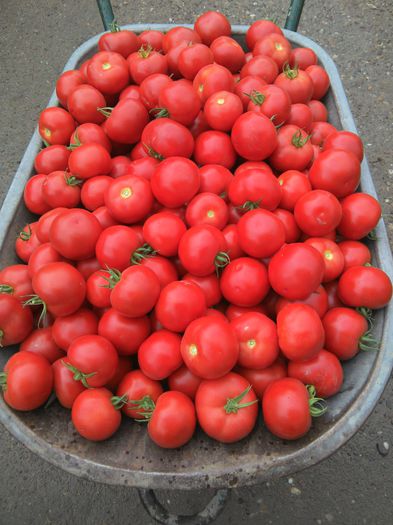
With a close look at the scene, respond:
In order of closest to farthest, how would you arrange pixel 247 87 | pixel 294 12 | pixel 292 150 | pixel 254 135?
1. pixel 254 135
2. pixel 292 150
3. pixel 247 87
4. pixel 294 12

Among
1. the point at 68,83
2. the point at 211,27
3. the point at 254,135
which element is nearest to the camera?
the point at 254,135

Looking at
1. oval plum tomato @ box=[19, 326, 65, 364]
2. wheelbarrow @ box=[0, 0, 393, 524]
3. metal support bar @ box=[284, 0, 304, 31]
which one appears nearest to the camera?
wheelbarrow @ box=[0, 0, 393, 524]

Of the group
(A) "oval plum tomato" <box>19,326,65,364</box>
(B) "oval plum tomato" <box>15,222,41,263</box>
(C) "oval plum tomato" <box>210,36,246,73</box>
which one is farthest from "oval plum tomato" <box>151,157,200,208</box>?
(C) "oval plum tomato" <box>210,36,246,73</box>

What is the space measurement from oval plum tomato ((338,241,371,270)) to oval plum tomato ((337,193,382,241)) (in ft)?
0.15

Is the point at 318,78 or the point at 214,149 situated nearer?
the point at 214,149

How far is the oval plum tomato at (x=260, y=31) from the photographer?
2066 mm

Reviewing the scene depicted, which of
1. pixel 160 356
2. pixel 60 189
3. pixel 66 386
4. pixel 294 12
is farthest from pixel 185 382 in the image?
pixel 294 12

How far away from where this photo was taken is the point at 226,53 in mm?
1934

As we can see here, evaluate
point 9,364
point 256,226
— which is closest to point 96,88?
point 256,226

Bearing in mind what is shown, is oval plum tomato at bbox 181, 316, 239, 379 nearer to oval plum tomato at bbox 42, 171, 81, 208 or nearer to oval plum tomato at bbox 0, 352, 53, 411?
oval plum tomato at bbox 0, 352, 53, 411

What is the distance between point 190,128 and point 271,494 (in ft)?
5.67

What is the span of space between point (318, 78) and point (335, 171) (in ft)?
2.22

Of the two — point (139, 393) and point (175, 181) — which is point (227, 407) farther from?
point (175, 181)

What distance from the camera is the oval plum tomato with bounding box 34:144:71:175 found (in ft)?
5.73
